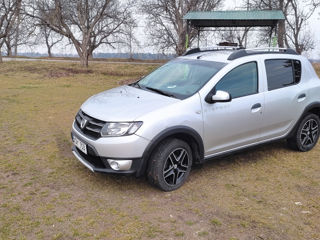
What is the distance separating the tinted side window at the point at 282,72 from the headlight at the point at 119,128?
88.4 inches

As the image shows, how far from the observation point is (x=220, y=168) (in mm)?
4734

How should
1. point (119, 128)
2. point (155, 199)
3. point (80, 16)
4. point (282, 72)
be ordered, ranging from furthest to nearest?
A: point (80, 16)
point (282, 72)
point (155, 199)
point (119, 128)

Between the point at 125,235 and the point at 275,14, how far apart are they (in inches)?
549

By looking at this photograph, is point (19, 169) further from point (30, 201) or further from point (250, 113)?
point (250, 113)

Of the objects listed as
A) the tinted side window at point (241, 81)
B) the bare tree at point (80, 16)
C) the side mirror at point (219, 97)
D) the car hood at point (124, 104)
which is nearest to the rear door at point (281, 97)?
the tinted side window at point (241, 81)

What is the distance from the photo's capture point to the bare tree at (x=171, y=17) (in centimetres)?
2309

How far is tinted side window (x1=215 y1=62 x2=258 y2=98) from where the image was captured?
4270 mm

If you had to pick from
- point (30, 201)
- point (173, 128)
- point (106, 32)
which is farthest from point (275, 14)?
point (30, 201)

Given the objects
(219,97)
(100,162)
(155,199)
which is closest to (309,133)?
(219,97)

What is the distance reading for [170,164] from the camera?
12.7 ft

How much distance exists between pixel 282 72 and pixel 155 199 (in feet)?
9.20

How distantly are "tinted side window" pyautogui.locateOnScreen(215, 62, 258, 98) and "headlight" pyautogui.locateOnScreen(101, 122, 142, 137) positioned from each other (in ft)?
4.28

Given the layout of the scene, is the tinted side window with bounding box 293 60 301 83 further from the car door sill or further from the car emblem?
the car emblem

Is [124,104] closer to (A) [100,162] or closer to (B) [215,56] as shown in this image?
(A) [100,162]
